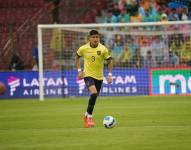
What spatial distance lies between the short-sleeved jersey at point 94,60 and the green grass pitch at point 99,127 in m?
1.30

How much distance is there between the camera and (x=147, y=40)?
31.0 metres

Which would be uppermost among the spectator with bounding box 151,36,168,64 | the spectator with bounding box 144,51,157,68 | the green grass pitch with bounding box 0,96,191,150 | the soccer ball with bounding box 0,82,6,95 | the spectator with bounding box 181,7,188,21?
the spectator with bounding box 181,7,188,21

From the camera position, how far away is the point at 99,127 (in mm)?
15820

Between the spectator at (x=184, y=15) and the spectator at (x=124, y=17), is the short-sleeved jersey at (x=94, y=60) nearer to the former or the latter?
the spectator at (x=184, y=15)

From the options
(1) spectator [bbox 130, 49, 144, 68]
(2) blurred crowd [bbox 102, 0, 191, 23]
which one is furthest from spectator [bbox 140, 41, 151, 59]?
(2) blurred crowd [bbox 102, 0, 191, 23]

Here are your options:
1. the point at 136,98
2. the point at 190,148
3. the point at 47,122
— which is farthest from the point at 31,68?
the point at 190,148

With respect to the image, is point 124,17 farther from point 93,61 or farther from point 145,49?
point 93,61

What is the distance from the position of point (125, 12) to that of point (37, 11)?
5.09 metres

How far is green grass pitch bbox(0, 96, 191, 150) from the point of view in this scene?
12.2 m

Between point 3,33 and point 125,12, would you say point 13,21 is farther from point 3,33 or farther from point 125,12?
point 125,12

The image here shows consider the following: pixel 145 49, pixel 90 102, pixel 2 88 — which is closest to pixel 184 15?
pixel 145 49

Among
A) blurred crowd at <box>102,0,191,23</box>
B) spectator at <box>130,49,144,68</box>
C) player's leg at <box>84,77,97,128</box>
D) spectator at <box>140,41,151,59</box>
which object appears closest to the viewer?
player's leg at <box>84,77,97,128</box>

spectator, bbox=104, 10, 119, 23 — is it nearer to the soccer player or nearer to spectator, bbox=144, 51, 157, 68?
spectator, bbox=144, 51, 157, 68

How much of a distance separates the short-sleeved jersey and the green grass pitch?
4.26ft
